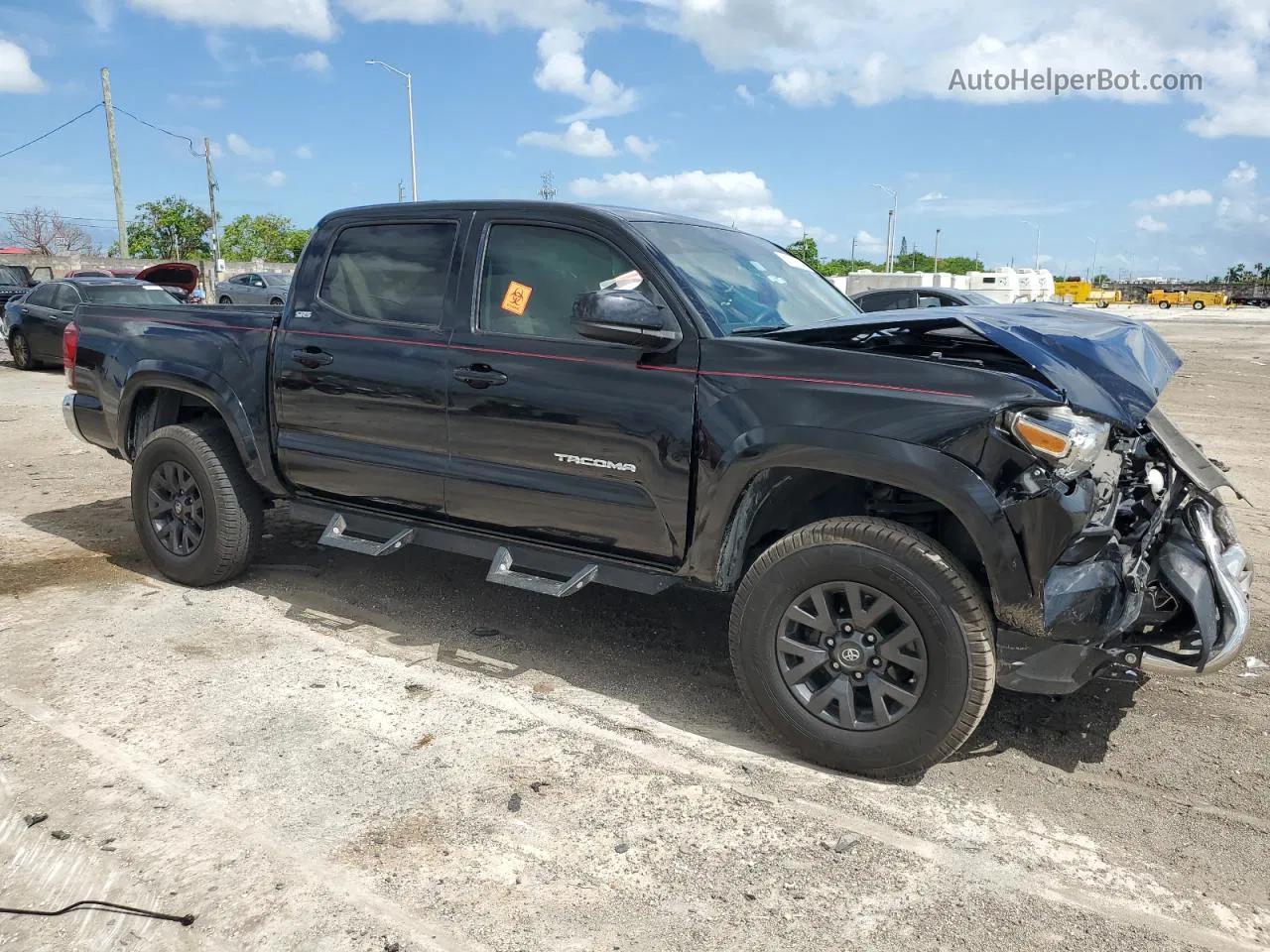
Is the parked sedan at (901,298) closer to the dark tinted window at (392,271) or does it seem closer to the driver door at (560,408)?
the dark tinted window at (392,271)

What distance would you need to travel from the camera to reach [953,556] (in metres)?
3.32

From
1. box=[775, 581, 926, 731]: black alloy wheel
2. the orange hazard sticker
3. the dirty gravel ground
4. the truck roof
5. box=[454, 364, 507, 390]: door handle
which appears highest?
the truck roof

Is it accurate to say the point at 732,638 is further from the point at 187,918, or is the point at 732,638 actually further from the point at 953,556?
the point at 187,918

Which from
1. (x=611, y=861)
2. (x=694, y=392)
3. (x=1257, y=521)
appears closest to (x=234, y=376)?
(x=694, y=392)

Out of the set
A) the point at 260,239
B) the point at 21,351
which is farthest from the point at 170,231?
the point at 21,351

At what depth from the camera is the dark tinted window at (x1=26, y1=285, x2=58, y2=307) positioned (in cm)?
1599

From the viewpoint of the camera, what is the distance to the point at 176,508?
17.5 ft

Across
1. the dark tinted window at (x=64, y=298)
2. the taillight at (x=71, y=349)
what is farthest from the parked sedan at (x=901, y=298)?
the dark tinted window at (x=64, y=298)

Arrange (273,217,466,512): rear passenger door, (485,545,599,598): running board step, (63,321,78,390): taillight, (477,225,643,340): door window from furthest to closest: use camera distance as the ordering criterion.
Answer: (63,321,78,390): taillight < (273,217,466,512): rear passenger door < (477,225,643,340): door window < (485,545,599,598): running board step

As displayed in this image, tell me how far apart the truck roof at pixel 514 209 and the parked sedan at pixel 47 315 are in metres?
12.1

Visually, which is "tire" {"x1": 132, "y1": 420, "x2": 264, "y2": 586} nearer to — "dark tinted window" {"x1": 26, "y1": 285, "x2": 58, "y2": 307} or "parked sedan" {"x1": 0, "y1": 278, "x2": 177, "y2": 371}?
"parked sedan" {"x1": 0, "y1": 278, "x2": 177, "y2": 371}

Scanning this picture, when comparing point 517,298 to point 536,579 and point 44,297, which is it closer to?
point 536,579

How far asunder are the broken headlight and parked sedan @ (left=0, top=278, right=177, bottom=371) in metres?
15.0

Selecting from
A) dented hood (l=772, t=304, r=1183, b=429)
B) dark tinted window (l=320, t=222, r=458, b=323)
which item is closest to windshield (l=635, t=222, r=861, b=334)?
dented hood (l=772, t=304, r=1183, b=429)
